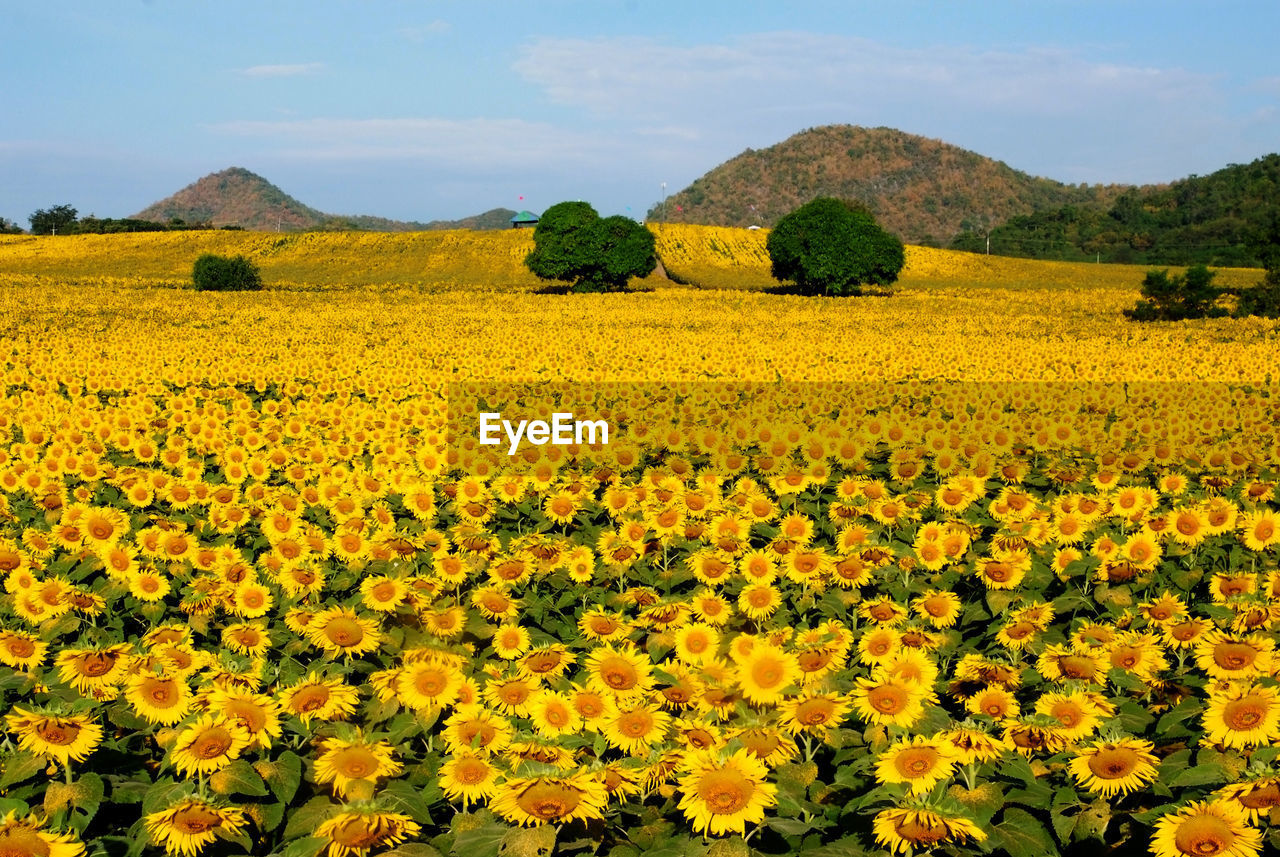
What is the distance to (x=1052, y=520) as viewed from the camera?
6656mm

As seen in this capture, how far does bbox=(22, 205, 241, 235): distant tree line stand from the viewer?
4496 inches

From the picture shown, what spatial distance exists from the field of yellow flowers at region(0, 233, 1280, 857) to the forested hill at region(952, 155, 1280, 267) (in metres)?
103

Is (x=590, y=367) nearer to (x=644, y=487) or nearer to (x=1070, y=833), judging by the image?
(x=644, y=487)

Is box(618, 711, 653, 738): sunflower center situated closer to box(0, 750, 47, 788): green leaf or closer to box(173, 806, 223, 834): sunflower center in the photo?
box(173, 806, 223, 834): sunflower center

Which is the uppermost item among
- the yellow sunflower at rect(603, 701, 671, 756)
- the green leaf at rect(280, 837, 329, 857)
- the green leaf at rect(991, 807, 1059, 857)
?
the yellow sunflower at rect(603, 701, 671, 756)

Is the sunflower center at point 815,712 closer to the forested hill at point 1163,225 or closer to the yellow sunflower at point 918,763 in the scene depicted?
the yellow sunflower at point 918,763

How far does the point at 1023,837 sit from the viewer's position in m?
3.37

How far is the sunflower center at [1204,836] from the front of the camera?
2916mm

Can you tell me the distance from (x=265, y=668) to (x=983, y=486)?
558cm

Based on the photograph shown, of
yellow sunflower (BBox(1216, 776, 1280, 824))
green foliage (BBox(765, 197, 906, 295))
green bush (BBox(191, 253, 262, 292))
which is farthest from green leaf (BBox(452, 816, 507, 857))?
green foliage (BBox(765, 197, 906, 295))

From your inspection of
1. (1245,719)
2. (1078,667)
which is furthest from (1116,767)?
(1078,667)

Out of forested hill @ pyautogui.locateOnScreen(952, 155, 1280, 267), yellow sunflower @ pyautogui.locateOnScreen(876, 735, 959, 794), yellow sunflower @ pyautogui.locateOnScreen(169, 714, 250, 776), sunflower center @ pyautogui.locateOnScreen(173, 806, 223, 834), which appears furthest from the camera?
forested hill @ pyautogui.locateOnScreen(952, 155, 1280, 267)

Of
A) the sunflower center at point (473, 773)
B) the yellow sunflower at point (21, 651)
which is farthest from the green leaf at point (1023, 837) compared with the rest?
the yellow sunflower at point (21, 651)

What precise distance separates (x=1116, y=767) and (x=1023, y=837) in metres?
0.42
